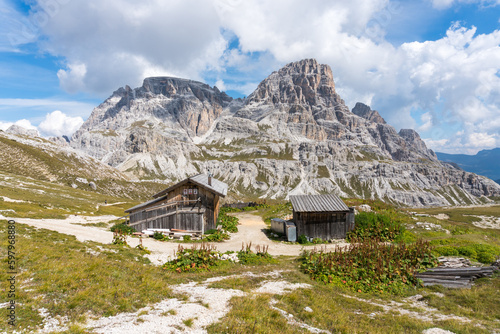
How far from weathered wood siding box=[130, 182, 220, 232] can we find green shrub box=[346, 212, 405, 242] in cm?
1869

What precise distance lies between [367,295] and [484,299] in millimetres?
5895

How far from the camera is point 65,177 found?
336 ft

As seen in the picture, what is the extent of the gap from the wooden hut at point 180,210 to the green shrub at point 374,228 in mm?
18871

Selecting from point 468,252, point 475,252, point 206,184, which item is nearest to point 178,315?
point 468,252

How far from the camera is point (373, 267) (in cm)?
1647

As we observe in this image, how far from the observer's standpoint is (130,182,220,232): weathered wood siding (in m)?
30.2

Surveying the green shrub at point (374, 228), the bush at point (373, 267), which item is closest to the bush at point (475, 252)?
the bush at point (373, 267)

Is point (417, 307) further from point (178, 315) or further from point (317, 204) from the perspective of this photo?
point (317, 204)

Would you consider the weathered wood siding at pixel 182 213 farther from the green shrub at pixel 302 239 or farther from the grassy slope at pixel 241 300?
the grassy slope at pixel 241 300

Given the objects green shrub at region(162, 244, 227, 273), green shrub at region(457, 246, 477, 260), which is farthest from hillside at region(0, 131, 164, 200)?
green shrub at region(457, 246, 477, 260)

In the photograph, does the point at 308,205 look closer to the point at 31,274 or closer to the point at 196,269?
the point at 196,269

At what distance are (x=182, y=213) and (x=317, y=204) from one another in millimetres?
18207

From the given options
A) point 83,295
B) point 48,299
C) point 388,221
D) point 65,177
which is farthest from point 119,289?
point 65,177

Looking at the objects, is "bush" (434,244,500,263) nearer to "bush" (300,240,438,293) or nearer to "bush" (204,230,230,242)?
"bush" (300,240,438,293)
